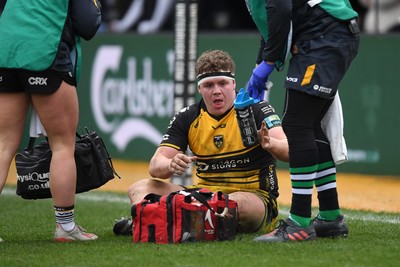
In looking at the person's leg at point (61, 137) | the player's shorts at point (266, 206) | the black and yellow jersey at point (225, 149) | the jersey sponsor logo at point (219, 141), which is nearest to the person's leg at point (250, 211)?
the player's shorts at point (266, 206)

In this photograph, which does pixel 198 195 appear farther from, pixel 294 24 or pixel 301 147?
pixel 294 24

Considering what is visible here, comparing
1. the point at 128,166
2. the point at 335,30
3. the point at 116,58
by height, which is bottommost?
the point at 128,166

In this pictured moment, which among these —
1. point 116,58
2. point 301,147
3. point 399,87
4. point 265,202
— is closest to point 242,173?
point 265,202

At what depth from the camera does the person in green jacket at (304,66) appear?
5.85 meters

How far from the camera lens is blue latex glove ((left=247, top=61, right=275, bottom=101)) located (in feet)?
19.7

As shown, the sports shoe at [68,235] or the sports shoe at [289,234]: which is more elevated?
the sports shoe at [289,234]

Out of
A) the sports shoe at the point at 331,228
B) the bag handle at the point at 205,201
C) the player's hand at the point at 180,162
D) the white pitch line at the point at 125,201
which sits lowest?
the white pitch line at the point at 125,201

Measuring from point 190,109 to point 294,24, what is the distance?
1.12m

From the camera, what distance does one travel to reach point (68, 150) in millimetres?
6289

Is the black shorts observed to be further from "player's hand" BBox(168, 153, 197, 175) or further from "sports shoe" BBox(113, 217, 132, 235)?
"sports shoe" BBox(113, 217, 132, 235)

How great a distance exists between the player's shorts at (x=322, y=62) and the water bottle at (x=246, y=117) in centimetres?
27

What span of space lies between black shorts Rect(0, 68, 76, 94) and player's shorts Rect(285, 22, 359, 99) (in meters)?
1.39

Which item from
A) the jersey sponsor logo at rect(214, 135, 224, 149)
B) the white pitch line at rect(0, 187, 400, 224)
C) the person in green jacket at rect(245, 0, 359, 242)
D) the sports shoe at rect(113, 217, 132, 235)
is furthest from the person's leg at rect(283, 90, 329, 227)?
the white pitch line at rect(0, 187, 400, 224)

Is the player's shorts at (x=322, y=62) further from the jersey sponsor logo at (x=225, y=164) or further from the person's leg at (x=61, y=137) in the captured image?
the person's leg at (x=61, y=137)
